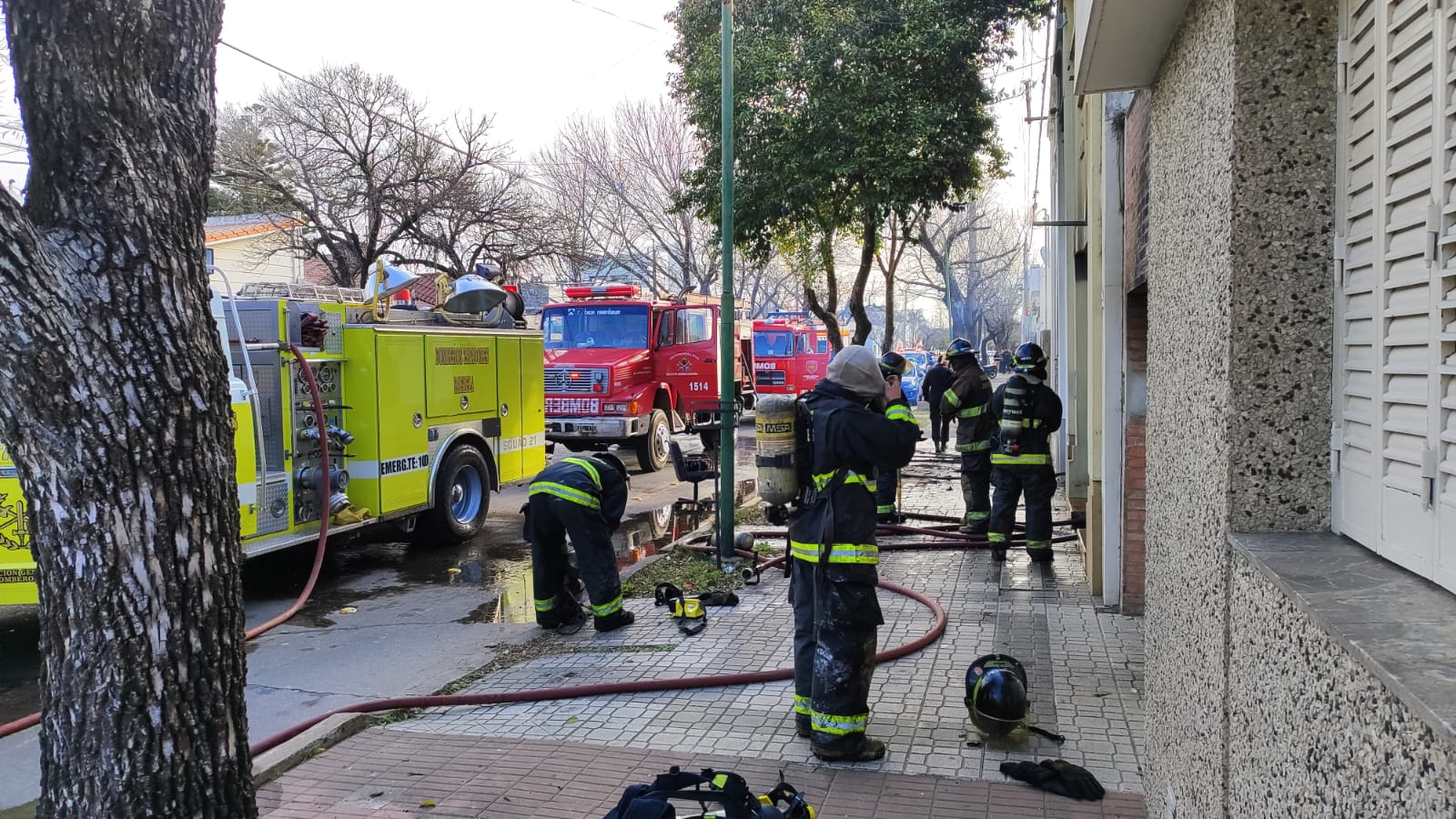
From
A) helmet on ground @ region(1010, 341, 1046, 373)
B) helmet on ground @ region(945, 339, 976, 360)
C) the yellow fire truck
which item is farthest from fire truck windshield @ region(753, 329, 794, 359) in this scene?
helmet on ground @ region(1010, 341, 1046, 373)

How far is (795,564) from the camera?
475cm

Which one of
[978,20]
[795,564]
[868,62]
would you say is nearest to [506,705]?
[795,564]

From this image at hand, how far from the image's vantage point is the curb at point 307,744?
4.41 metres

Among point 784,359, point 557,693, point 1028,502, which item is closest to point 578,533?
point 557,693

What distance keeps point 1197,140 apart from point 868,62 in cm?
1143

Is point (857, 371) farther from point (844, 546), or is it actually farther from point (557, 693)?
Result: point (557, 693)

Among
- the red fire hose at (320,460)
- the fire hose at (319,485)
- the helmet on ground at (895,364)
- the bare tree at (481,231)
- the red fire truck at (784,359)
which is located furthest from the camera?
the red fire truck at (784,359)

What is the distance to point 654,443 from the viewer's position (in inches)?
639

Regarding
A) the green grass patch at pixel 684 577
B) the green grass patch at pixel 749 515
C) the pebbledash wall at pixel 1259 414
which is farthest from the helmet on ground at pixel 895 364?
the pebbledash wall at pixel 1259 414

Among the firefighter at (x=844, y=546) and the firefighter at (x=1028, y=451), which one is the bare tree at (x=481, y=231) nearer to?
the firefighter at (x=1028, y=451)

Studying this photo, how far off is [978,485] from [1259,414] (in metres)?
7.54

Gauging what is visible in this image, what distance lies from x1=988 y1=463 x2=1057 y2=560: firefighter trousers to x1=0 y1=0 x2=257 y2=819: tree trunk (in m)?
6.67

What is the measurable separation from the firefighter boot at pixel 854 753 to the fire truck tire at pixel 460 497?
632cm

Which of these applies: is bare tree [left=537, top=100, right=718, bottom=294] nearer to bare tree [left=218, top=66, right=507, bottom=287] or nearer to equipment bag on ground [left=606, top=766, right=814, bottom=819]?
bare tree [left=218, top=66, right=507, bottom=287]
